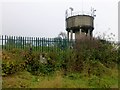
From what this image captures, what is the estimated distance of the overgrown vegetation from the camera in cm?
1278

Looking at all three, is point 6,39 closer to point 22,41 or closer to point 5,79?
point 22,41

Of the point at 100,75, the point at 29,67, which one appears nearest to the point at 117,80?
the point at 100,75

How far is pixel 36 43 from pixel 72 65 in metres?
2.66

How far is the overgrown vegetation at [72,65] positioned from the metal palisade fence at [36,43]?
37 cm

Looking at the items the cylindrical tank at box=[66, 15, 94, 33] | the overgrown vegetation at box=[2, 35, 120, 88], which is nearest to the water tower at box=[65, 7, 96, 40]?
the cylindrical tank at box=[66, 15, 94, 33]

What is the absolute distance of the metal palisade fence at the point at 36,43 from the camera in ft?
50.7

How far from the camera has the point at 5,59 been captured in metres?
13.7

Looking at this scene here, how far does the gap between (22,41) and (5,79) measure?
167 inches

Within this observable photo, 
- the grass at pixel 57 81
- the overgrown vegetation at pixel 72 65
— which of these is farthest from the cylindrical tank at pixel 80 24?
the grass at pixel 57 81

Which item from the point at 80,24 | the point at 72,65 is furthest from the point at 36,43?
the point at 80,24

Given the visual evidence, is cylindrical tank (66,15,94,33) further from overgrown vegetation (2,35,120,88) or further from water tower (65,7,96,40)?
overgrown vegetation (2,35,120,88)

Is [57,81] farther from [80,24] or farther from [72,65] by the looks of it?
[80,24]

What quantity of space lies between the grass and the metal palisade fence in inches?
97.6

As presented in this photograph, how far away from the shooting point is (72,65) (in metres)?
15.2
